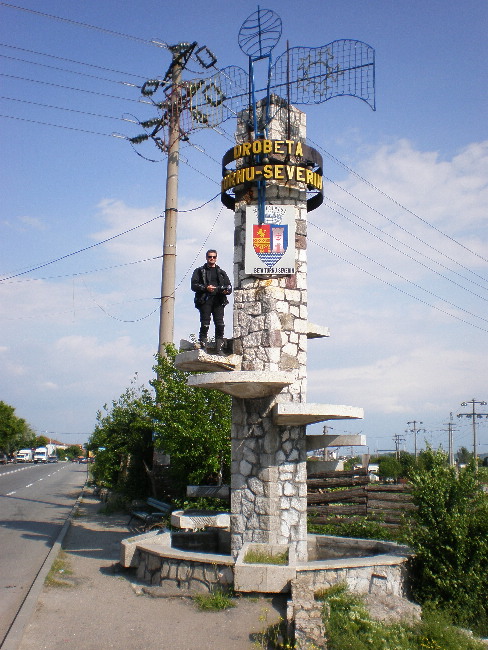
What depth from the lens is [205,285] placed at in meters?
10.5

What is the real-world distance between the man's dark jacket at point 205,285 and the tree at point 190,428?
663cm

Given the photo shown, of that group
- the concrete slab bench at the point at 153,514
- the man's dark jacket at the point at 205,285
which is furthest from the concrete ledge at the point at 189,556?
the concrete slab bench at the point at 153,514

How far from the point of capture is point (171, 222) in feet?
67.5

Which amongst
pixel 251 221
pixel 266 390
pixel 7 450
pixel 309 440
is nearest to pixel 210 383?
pixel 266 390

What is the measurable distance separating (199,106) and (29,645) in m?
15.4

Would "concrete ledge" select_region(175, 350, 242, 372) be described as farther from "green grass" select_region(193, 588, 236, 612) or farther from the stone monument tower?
"green grass" select_region(193, 588, 236, 612)

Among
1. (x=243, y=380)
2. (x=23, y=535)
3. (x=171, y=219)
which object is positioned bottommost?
(x=23, y=535)

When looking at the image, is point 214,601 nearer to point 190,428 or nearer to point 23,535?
point 190,428

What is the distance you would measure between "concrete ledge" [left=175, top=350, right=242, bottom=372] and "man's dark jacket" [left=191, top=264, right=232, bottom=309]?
1021mm

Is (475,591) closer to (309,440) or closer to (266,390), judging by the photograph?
(309,440)

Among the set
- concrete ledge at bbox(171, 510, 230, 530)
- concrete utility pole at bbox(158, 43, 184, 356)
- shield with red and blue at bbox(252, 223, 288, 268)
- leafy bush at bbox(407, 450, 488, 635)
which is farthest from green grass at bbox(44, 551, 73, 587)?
concrete utility pole at bbox(158, 43, 184, 356)

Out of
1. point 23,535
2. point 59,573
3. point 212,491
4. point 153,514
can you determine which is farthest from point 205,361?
point 23,535

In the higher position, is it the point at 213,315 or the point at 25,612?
the point at 213,315

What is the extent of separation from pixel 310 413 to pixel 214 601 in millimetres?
3117
